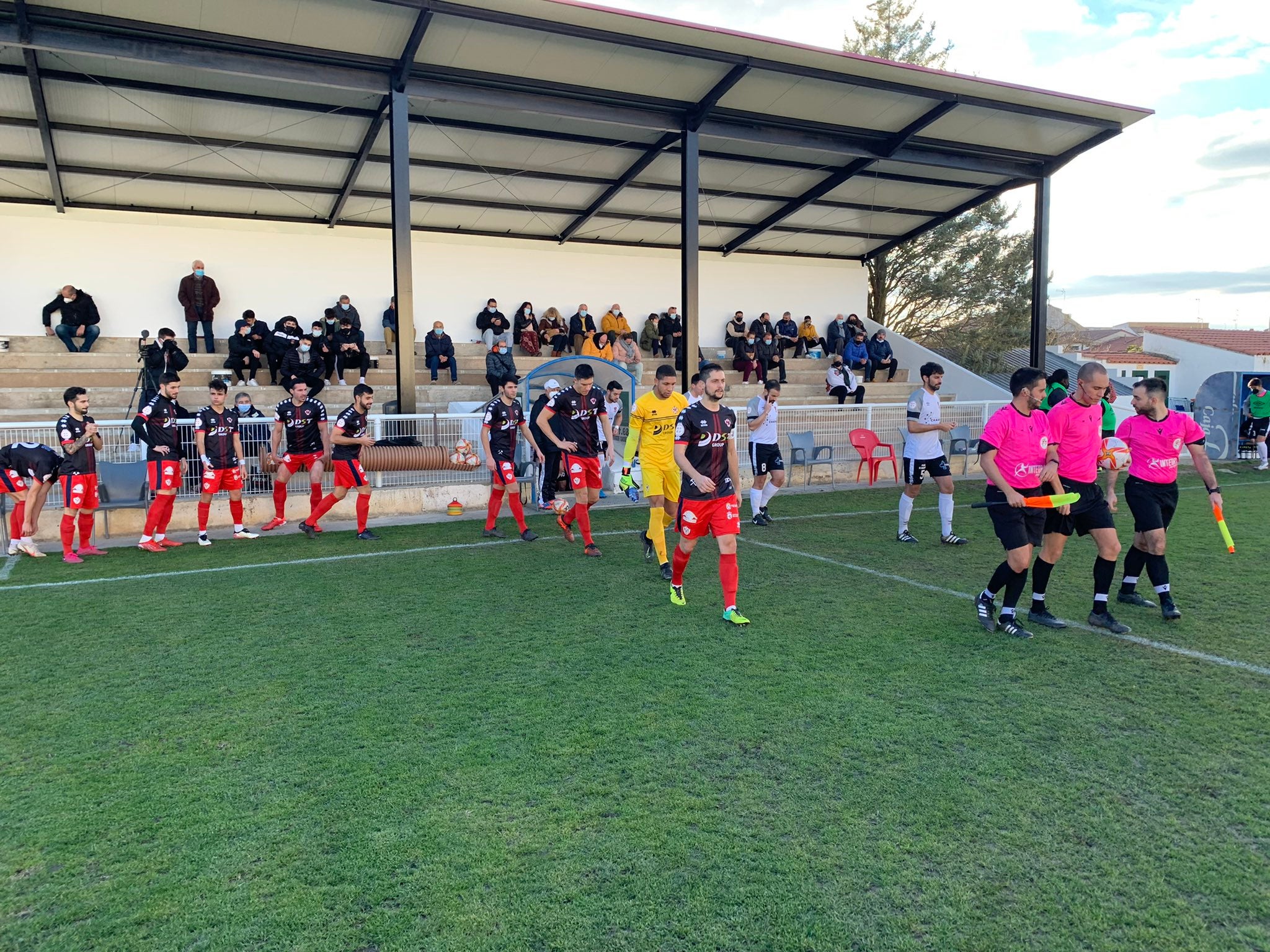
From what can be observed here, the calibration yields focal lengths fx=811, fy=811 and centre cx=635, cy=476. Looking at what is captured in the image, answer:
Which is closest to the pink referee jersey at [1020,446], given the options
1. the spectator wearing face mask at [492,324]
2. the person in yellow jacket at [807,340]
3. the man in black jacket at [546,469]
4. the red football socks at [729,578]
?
the red football socks at [729,578]

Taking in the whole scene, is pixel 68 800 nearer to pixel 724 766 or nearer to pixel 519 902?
pixel 519 902

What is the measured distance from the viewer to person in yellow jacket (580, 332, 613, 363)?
1886cm

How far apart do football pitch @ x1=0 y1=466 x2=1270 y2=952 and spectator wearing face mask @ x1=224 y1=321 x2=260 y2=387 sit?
9.47m

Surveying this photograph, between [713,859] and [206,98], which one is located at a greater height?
[206,98]

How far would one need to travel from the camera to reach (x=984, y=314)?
31297mm

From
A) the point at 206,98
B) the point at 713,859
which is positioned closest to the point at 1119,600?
the point at 713,859

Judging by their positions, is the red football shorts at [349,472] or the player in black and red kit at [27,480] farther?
the red football shorts at [349,472]

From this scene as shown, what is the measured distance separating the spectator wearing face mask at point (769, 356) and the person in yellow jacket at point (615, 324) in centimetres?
332

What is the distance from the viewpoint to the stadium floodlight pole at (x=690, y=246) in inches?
577

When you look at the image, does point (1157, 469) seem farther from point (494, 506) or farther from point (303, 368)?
point (303, 368)

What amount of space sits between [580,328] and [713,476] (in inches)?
585

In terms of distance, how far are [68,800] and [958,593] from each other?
6096 millimetres

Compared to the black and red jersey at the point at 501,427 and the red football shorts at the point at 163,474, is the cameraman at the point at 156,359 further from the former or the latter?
the black and red jersey at the point at 501,427

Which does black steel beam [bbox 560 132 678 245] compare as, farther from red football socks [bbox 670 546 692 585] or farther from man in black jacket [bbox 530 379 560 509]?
red football socks [bbox 670 546 692 585]
